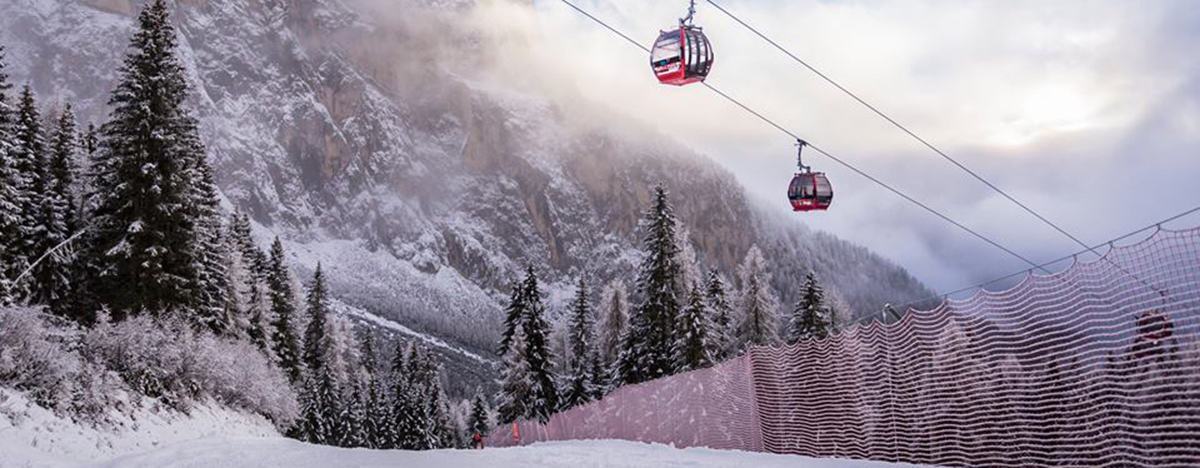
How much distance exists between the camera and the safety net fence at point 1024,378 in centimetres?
905

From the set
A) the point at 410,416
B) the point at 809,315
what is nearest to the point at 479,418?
the point at 410,416

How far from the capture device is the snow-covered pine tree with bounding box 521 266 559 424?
52531mm

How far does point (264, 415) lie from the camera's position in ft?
112

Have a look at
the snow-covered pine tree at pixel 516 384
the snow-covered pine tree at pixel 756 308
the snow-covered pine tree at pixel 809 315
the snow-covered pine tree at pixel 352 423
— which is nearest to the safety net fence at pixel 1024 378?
the snow-covered pine tree at pixel 809 315

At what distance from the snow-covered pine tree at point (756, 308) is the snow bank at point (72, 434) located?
110 ft

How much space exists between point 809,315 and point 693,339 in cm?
857

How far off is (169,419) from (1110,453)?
19.6 meters

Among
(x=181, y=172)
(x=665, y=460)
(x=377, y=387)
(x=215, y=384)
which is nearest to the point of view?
(x=665, y=460)

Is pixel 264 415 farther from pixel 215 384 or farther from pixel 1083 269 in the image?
pixel 1083 269

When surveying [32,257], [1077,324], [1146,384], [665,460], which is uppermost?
[32,257]

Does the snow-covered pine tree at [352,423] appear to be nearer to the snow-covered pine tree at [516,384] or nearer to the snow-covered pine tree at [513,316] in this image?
the snow-covered pine tree at [513,316]

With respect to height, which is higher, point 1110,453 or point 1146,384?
point 1146,384

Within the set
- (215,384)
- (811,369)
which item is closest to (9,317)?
(215,384)

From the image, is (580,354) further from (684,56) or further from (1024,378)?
(1024,378)
